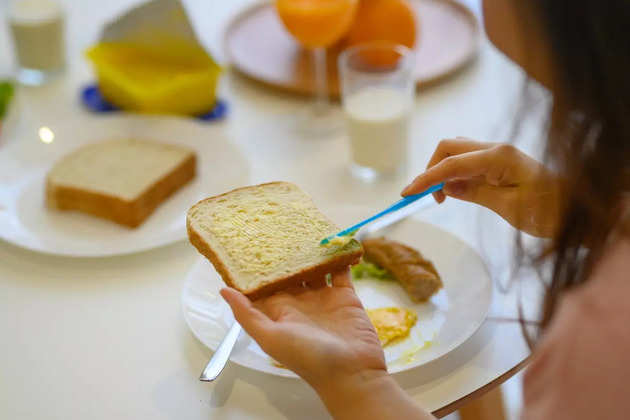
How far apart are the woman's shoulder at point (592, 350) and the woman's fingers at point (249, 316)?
0.30 meters

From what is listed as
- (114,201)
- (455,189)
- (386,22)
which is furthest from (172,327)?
(386,22)

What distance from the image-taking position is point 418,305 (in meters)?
1.09

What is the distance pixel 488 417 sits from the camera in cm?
126

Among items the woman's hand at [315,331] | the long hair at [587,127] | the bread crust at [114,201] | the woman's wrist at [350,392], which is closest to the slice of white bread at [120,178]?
the bread crust at [114,201]

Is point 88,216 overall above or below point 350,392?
below

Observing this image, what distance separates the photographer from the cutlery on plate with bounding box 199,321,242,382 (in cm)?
94

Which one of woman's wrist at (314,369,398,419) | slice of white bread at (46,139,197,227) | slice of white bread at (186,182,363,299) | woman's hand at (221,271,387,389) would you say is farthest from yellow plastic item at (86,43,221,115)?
woman's wrist at (314,369,398,419)

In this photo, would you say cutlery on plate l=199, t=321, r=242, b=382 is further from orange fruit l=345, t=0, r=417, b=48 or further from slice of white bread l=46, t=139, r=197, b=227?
orange fruit l=345, t=0, r=417, b=48

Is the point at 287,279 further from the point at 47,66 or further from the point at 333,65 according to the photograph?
the point at 47,66

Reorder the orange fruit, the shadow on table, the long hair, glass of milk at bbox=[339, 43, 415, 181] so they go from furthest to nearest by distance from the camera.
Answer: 1. the orange fruit
2. glass of milk at bbox=[339, 43, 415, 181]
3. the shadow on table
4. the long hair

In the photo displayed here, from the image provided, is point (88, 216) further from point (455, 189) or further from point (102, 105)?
point (455, 189)

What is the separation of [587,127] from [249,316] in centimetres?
41

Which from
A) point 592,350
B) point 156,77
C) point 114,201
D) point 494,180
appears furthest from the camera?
point 156,77

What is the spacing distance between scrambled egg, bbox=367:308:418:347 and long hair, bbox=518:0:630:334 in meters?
0.26
